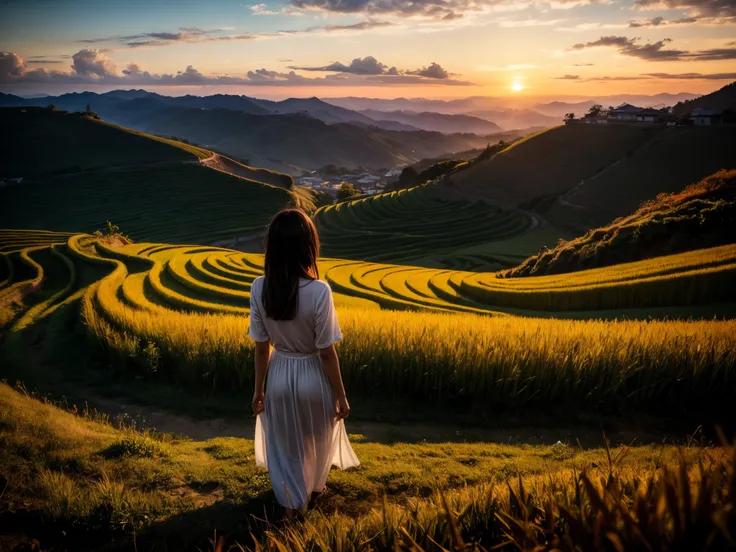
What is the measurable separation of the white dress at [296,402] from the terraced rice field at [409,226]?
156ft

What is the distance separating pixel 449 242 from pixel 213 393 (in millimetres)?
52669

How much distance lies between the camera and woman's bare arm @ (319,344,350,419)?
14.8ft

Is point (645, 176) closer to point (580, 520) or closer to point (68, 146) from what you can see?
point (580, 520)

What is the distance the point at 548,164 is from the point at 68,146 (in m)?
116

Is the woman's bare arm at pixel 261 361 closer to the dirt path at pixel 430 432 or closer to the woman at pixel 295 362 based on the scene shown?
the woman at pixel 295 362

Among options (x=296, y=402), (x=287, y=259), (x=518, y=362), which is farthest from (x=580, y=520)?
(x=518, y=362)

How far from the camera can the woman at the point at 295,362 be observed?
14.0ft

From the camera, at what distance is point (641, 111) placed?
88688 mm

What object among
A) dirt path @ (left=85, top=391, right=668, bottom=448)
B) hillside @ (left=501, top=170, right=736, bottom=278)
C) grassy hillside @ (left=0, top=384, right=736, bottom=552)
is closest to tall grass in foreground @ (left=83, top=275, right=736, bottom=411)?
dirt path @ (left=85, top=391, right=668, bottom=448)

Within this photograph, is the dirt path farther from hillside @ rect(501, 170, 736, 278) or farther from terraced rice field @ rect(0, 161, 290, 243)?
A: terraced rice field @ rect(0, 161, 290, 243)

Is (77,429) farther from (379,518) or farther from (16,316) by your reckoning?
(16,316)

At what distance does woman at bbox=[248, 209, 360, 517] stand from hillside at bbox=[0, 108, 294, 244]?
226 ft

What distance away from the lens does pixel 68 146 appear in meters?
123

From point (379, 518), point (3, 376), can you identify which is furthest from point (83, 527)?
point (3, 376)
